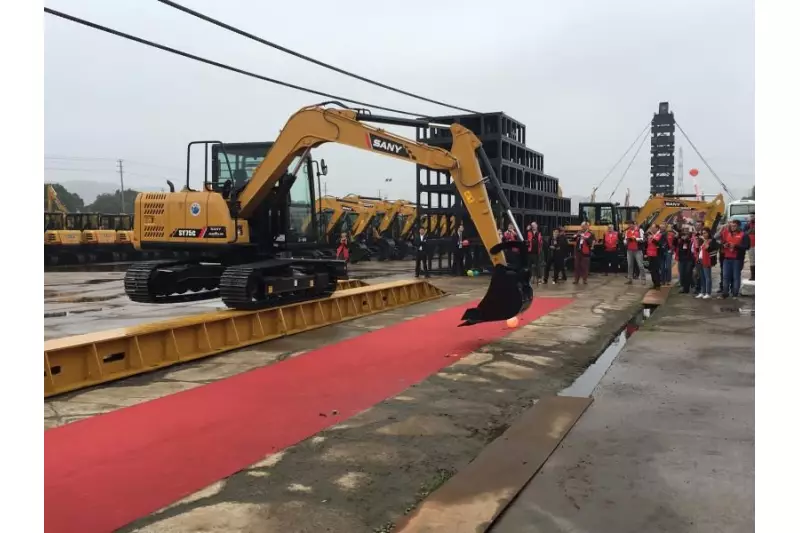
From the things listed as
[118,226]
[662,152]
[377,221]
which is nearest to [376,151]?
[377,221]

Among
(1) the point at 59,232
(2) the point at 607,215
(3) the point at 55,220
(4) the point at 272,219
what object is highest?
(2) the point at 607,215

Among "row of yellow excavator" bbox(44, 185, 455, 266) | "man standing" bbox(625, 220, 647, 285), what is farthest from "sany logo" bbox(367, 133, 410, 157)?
"row of yellow excavator" bbox(44, 185, 455, 266)

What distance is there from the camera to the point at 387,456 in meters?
4.68

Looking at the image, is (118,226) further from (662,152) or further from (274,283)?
(662,152)

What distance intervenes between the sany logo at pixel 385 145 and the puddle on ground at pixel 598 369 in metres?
4.34

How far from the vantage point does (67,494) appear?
4066 mm

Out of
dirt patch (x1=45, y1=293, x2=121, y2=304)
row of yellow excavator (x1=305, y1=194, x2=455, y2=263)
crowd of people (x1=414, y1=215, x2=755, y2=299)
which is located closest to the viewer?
crowd of people (x1=414, y1=215, x2=755, y2=299)

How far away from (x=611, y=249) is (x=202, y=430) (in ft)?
55.9

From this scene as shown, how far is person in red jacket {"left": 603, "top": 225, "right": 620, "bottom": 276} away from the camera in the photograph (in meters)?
19.5

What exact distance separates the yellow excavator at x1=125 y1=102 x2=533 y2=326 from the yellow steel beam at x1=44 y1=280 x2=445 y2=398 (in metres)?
0.44

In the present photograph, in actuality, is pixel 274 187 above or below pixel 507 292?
above

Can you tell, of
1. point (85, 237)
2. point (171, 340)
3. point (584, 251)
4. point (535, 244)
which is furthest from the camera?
point (85, 237)

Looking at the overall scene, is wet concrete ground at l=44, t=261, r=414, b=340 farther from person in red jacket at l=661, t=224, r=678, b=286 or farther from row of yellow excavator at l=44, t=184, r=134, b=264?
person in red jacket at l=661, t=224, r=678, b=286

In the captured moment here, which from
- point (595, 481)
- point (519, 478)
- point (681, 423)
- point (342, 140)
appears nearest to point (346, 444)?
point (519, 478)
